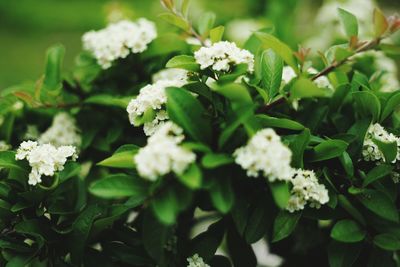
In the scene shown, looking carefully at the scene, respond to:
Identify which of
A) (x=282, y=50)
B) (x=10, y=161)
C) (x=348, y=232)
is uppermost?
(x=282, y=50)

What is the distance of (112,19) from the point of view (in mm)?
2072

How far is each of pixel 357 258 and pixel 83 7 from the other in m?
4.92

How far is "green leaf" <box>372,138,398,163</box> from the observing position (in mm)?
1110

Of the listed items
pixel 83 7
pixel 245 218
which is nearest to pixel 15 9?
pixel 83 7

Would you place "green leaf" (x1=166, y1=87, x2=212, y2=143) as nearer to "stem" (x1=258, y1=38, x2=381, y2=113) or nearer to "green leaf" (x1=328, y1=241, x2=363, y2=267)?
"stem" (x1=258, y1=38, x2=381, y2=113)

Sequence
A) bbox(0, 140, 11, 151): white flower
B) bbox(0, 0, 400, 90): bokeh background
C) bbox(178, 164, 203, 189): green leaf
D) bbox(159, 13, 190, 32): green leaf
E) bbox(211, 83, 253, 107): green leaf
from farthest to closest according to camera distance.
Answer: bbox(0, 0, 400, 90): bokeh background
bbox(0, 140, 11, 151): white flower
bbox(159, 13, 190, 32): green leaf
bbox(211, 83, 253, 107): green leaf
bbox(178, 164, 203, 189): green leaf

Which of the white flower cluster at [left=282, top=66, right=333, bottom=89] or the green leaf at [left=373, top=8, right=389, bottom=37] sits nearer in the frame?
the green leaf at [left=373, top=8, right=389, bottom=37]

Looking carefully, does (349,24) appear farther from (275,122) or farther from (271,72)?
(275,122)

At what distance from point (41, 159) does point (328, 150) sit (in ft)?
2.43

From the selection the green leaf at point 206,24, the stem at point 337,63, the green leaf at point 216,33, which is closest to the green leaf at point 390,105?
the stem at point 337,63

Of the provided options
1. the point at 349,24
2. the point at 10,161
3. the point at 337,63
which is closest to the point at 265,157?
the point at 337,63

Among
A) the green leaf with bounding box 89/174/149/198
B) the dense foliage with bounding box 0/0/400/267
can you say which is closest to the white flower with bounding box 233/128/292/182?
the dense foliage with bounding box 0/0/400/267

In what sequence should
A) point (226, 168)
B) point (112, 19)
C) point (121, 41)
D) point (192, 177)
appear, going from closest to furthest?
point (192, 177) → point (226, 168) → point (121, 41) → point (112, 19)

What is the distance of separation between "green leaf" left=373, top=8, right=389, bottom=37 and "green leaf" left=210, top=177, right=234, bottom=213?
563mm
